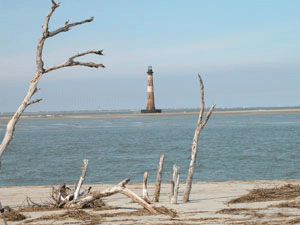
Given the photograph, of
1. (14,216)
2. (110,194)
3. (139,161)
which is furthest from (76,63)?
(139,161)

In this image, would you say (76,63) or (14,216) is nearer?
(76,63)

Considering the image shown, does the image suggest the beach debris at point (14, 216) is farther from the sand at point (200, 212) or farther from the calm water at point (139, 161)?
the calm water at point (139, 161)

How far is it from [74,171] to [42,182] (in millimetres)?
4669

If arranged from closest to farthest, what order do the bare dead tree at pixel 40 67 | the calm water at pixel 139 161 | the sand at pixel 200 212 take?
the bare dead tree at pixel 40 67, the sand at pixel 200 212, the calm water at pixel 139 161

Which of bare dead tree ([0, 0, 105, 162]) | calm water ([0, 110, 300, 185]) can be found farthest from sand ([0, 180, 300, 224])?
calm water ([0, 110, 300, 185])

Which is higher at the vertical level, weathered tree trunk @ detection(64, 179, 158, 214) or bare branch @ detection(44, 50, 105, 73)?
bare branch @ detection(44, 50, 105, 73)

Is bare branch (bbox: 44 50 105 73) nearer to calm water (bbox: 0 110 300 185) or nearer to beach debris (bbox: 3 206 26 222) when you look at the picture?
beach debris (bbox: 3 206 26 222)

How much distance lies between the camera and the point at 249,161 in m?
34.5

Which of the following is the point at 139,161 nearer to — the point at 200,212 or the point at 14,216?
the point at 200,212

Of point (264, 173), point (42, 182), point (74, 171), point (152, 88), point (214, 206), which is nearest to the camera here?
point (214, 206)

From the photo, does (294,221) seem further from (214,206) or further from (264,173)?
(264,173)

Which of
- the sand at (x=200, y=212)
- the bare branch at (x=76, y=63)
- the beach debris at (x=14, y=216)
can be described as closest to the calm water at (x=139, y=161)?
the sand at (x=200, y=212)

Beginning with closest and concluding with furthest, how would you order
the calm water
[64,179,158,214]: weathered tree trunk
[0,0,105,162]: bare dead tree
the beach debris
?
[0,0,105,162]: bare dead tree → [64,179,158,214]: weathered tree trunk → the beach debris → the calm water

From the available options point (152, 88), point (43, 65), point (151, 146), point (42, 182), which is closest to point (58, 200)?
point (43, 65)
